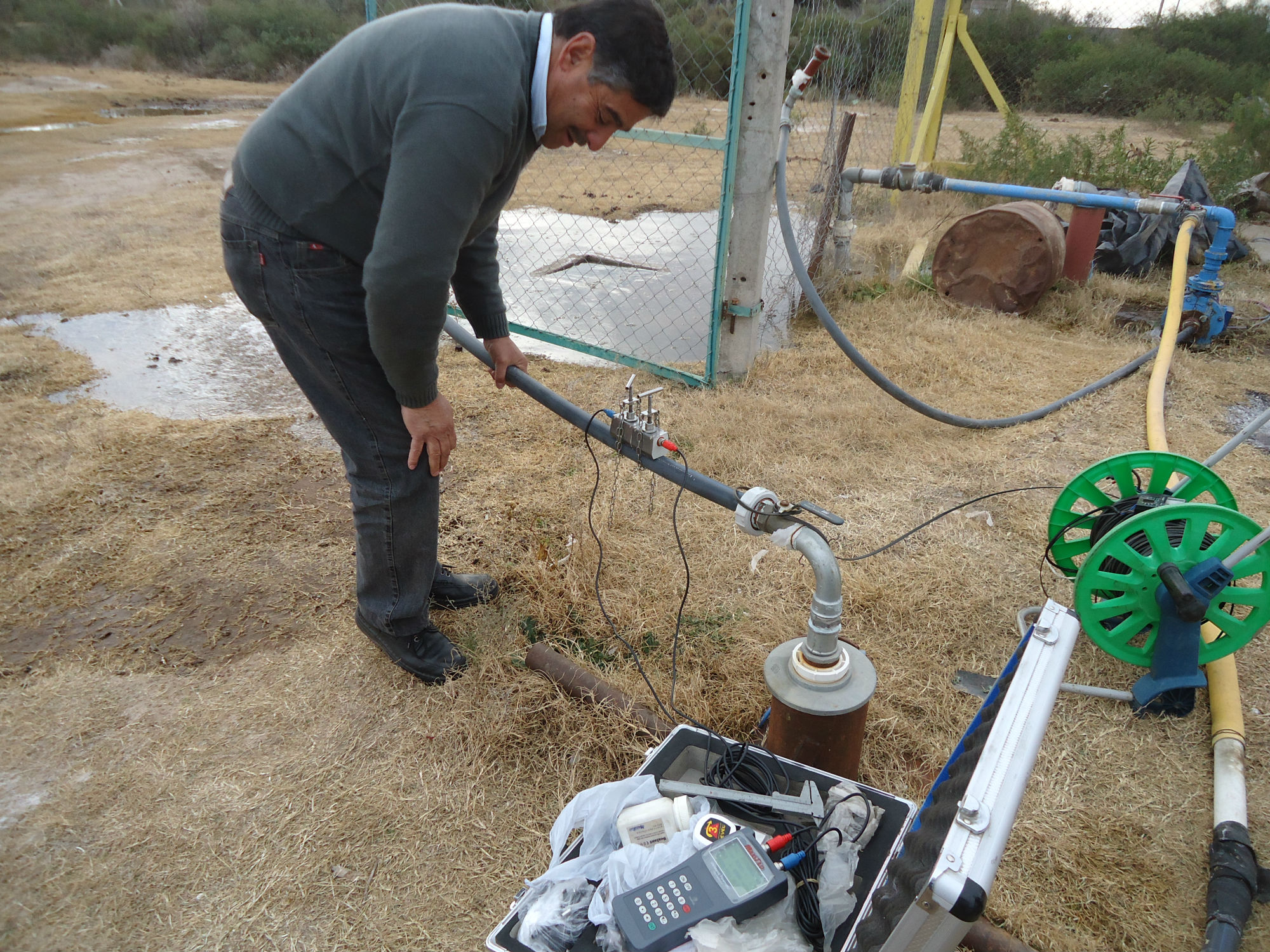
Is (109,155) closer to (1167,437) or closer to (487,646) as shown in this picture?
(487,646)

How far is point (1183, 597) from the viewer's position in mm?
2029

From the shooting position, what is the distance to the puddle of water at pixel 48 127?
13.1 meters

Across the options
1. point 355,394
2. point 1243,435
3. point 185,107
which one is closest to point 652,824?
point 355,394

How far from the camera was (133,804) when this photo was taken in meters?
1.98

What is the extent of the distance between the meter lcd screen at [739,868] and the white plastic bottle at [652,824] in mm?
110

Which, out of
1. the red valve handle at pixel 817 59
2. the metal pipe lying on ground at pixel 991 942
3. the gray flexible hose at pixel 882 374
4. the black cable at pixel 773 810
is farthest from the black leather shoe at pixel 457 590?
the red valve handle at pixel 817 59

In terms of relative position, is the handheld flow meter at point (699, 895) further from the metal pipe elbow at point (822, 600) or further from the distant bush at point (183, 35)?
the distant bush at point (183, 35)

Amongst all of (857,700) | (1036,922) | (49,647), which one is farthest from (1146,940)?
(49,647)

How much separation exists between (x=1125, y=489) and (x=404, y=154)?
90.0 inches

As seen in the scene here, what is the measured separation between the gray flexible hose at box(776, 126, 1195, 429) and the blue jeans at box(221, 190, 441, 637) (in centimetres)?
236

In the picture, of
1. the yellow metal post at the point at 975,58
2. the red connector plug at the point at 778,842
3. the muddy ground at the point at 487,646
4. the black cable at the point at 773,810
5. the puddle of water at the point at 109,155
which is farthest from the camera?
the puddle of water at the point at 109,155

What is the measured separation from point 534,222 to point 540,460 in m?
3.78

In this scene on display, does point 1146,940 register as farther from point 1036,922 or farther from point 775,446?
point 775,446

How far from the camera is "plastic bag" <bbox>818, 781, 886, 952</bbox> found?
1.33 m
